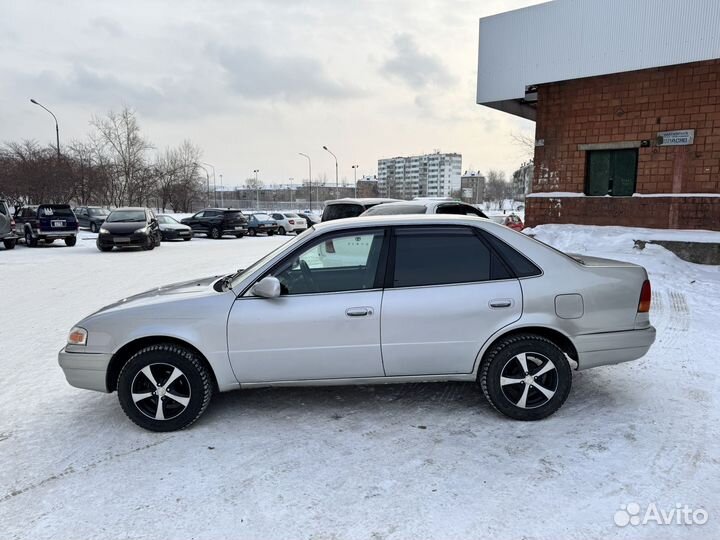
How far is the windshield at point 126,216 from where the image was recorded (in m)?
18.6

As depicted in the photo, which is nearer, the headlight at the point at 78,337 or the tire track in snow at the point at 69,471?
the tire track in snow at the point at 69,471

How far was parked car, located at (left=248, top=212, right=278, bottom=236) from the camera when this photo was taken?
3042 cm

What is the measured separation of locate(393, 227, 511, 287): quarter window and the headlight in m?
2.38

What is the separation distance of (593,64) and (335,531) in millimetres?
12786

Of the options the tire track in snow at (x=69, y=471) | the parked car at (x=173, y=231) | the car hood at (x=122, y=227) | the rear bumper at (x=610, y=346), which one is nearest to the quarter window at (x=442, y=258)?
the rear bumper at (x=610, y=346)

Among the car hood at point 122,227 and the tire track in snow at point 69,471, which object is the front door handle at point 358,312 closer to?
the tire track in snow at point 69,471

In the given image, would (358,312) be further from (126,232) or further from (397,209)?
(126,232)

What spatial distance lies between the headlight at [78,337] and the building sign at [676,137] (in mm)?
13019

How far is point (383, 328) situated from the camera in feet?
11.8

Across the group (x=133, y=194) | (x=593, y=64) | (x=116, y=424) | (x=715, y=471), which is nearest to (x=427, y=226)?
(x=715, y=471)

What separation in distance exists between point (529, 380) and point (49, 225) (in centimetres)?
2066

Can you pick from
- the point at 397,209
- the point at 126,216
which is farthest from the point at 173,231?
the point at 397,209

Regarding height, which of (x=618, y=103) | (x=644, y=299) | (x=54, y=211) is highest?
(x=618, y=103)

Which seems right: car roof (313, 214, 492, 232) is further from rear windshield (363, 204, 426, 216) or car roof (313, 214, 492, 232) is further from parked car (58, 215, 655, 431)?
rear windshield (363, 204, 426, 216)
